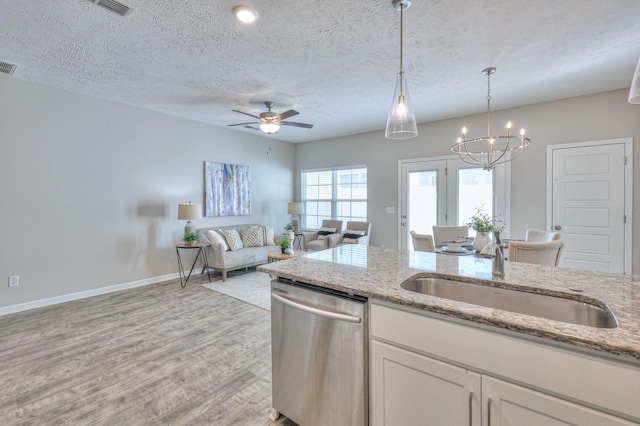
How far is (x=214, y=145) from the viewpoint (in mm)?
5527

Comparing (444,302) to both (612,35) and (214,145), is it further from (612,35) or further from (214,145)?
(214,145)

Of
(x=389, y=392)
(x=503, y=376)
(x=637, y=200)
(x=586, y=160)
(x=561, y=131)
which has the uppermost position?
(x=561, y=131)

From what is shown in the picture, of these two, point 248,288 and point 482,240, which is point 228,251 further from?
point 482,240

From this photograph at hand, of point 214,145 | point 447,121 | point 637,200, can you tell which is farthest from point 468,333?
point 214,145

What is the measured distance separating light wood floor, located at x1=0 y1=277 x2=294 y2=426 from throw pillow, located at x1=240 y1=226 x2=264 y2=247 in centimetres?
191

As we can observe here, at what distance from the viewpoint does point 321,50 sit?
2.76 meters

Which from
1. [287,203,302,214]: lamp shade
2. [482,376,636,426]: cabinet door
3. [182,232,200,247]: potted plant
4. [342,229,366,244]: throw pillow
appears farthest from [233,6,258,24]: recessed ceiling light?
[287,203,302,214]: lamp shade

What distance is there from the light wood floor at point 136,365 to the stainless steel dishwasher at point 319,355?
33 centimetres

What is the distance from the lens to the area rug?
3.87 metres

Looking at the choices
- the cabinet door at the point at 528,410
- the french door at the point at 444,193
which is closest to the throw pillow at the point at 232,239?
the french door at the point at 444,193

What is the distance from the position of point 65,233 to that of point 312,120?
4010 mm

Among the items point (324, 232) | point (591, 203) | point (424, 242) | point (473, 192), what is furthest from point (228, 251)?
point (591, 203)

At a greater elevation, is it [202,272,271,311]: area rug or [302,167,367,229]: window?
[302,167,367,229]: window

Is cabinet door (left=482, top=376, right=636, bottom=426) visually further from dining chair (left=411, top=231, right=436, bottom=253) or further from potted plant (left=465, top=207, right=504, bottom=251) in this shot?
dining chair (left=411, top=231, right=436, bottom=253)
